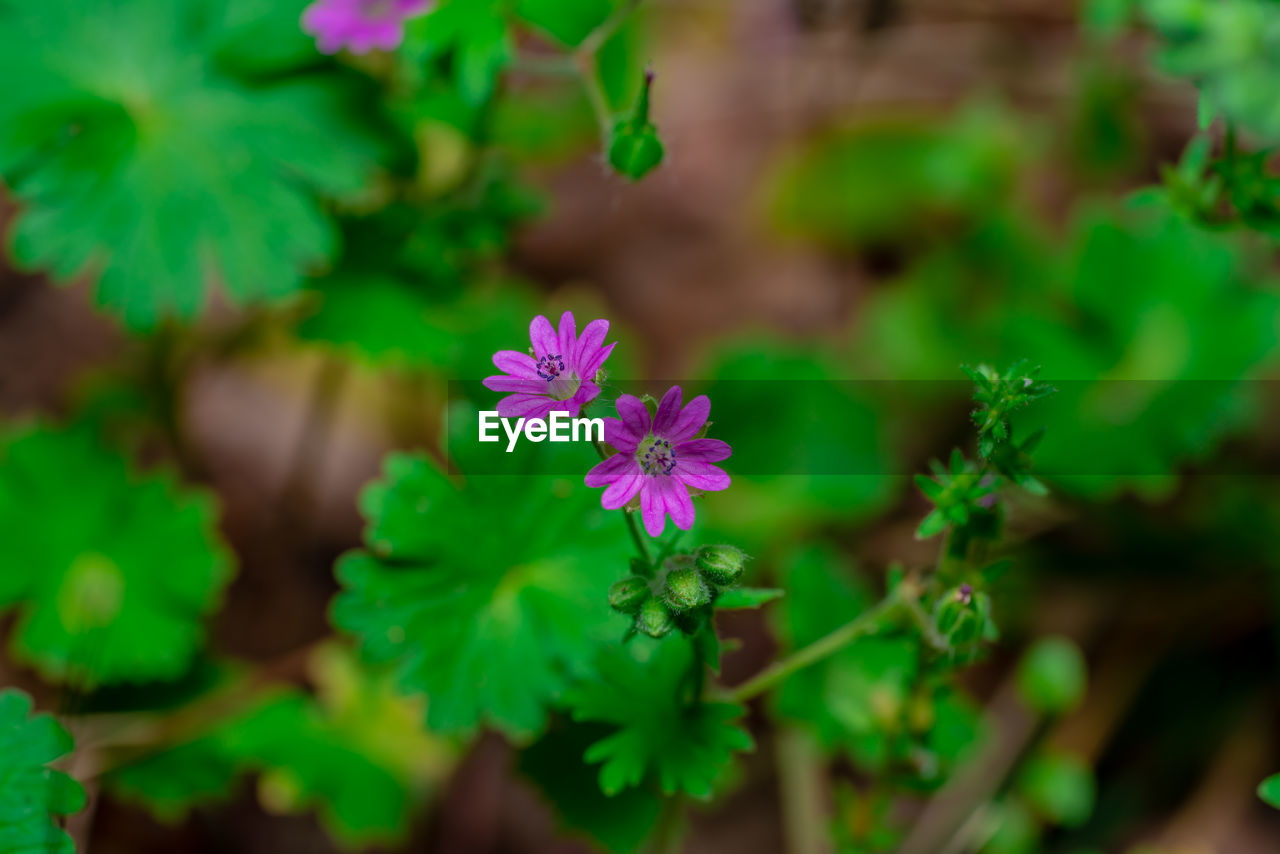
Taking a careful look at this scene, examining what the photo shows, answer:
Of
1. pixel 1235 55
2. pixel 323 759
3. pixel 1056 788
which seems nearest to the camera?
pixel 1235 55

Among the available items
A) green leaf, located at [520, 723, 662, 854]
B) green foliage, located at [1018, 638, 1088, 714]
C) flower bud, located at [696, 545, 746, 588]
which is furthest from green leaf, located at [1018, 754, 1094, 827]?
flower bud, located at [696, 545, 746, 588]

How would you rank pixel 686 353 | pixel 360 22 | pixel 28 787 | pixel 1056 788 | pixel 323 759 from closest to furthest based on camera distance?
pixel 28 787, pixel 360 22, pixel 1056 788, pixel 323 759, pixel 686 353

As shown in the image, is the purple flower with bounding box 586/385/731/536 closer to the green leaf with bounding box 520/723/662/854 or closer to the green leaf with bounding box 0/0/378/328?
the green leaf with bounding box 520/723/662/854

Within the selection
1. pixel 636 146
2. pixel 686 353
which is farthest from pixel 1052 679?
pixel 686 353

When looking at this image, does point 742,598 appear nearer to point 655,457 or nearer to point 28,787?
point 655,457

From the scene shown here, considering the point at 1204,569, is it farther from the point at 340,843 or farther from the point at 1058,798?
the point at 340,843

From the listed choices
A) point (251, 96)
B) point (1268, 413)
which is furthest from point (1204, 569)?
point (251, 96)
